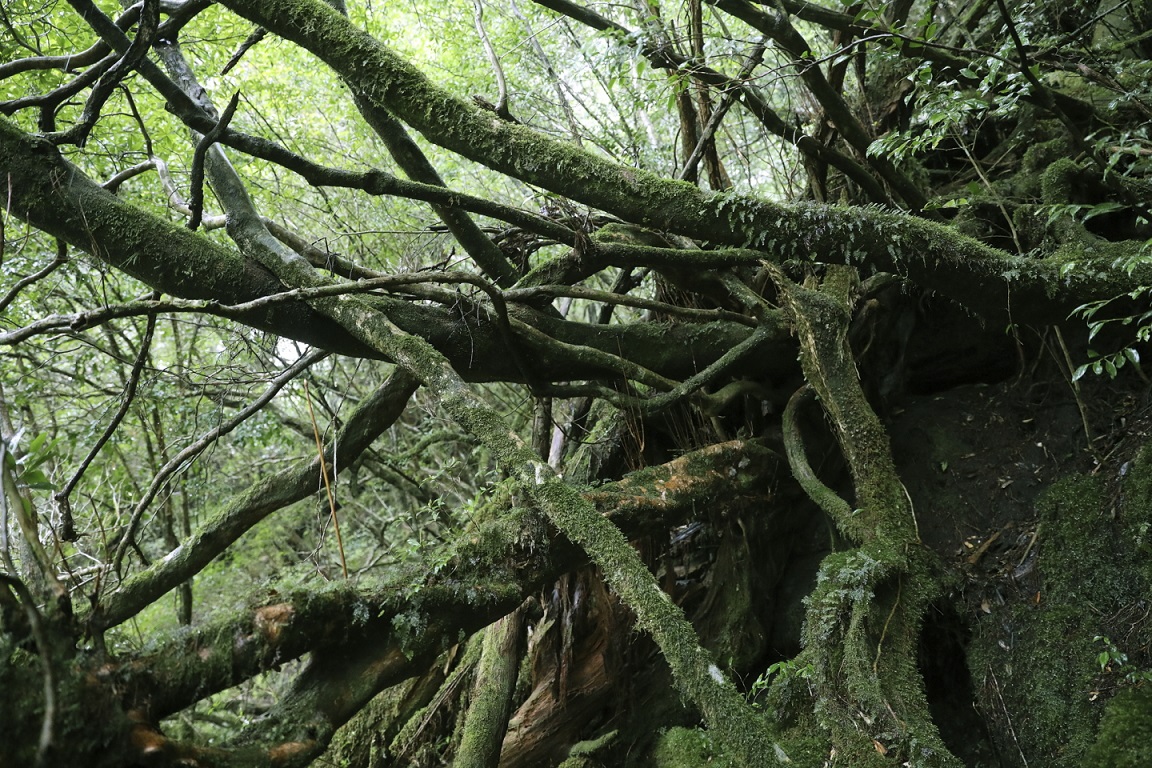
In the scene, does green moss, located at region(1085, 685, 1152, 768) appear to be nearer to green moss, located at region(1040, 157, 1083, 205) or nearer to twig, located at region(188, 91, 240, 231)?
green moss, located at region(1040, 157, 1083, 205)

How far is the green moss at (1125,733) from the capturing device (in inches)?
117

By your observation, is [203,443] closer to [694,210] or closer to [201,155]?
[201,155]

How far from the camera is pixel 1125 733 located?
3.07m

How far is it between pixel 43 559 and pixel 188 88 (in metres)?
3.67

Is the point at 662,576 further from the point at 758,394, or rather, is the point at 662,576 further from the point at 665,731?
the point at 758,394

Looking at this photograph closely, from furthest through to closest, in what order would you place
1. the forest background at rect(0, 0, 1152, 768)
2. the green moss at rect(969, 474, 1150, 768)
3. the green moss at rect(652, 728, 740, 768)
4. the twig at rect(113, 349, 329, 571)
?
the green moss at rect(652, 728, 740, 768) < the twig at rect(113, 349, 329, 571) < the green moss at rect(969, 474, 1150, 768) < the forest background at rect(0, 0, 1152, 768)

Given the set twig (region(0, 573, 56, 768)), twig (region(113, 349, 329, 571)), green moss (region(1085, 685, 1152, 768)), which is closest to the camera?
twig (region(0, 573, 56, 768))

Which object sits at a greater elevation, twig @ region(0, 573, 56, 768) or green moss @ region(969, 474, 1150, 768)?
twig @ region(0, 573, 56, 768)

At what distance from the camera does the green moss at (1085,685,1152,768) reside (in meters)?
2.97

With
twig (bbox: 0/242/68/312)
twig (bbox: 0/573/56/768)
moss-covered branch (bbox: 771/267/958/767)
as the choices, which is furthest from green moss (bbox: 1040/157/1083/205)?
twig (bbox: 0/242/68/312)

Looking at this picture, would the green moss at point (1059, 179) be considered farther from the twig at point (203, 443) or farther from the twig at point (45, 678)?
the twig at point (45, 678)

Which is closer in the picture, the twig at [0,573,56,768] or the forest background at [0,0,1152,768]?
the twig at [0,573,56,768]

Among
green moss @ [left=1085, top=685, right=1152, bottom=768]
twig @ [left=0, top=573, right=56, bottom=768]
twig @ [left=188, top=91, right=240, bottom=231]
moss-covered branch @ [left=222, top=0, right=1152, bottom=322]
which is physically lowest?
green moss @ [left=1085, top=685, right=1152, bottom=768]

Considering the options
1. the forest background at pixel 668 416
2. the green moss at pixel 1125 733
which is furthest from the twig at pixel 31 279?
the green moss at pixel 1125 733
